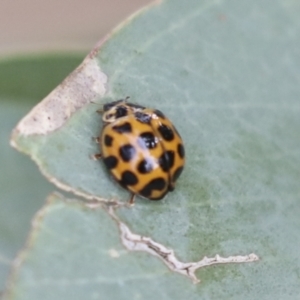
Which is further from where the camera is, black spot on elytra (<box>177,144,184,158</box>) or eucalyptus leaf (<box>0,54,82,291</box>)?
eucalyptus leaf (<box>0,54,82,291</box>)

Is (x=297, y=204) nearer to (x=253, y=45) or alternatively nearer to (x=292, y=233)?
(x=292, y=233)

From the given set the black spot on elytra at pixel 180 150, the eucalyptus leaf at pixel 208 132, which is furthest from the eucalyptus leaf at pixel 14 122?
the black spot on elytra at pixel 180 150

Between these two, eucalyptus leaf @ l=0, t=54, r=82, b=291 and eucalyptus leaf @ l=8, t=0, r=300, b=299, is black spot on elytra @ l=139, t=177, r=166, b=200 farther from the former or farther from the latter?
eucalyptus leaf @ l=0, t=54, r=82, b=291

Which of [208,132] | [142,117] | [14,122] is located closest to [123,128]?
[142,117]

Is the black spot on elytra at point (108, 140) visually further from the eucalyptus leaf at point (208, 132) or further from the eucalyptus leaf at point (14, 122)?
the eucalyptus leaf at point (14, 122)

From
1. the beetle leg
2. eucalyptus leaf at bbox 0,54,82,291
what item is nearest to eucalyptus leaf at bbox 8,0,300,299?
the beetle leg
